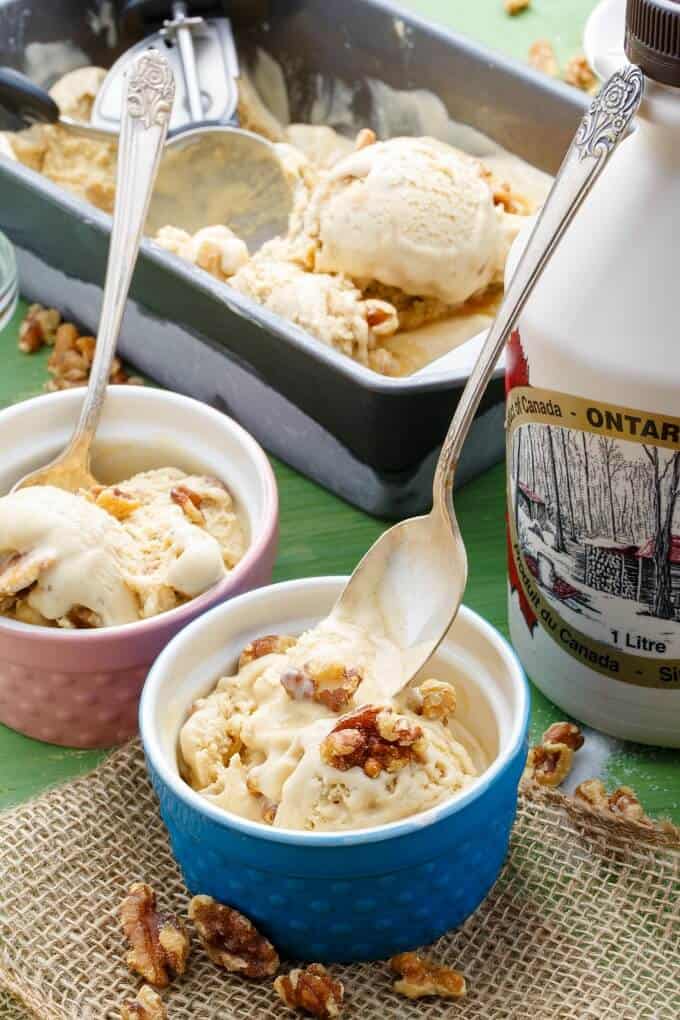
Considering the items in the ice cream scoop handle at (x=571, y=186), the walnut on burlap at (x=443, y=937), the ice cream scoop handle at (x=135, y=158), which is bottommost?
the walnut on burlap at (x=443, y=937)

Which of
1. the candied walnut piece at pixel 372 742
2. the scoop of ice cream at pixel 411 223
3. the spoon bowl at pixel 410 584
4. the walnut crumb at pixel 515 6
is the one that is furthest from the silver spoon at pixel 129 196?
the walnut crumb at pixel 515 6

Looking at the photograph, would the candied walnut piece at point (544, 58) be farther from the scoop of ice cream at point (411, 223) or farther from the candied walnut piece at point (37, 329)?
the candied walnut piece at point (37, 329)

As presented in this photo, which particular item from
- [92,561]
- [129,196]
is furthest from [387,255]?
[92,561]

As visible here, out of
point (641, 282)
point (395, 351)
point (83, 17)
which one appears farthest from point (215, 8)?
point (641, 282)

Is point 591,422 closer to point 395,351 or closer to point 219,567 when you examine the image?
point 219,567

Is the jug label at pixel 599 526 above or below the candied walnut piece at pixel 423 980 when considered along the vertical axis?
above

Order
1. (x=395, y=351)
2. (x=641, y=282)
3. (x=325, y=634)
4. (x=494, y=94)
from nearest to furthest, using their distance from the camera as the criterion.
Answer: (x=641, y=282)
(x=325, y=634)
(x=395, y=351)
(x=494, y=94)
